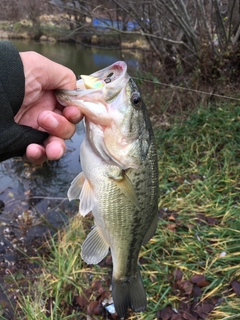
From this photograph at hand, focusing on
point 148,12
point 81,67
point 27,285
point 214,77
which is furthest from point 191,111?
point 81,67

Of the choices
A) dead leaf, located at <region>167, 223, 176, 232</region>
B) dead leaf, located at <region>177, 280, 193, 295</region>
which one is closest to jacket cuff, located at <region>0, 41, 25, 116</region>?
dead leaf, located at <region>177, 280, 193, 295</region>

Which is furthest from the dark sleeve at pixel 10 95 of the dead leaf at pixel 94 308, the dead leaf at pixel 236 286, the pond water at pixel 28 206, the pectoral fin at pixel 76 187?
the pond water at pixel 28 206

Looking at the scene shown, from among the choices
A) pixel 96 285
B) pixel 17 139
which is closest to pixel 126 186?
pixel 17 139

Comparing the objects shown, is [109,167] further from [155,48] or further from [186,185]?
[155,48]

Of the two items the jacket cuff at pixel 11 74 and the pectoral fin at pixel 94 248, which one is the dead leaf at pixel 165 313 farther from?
the jacket cuff at pixel 11 74

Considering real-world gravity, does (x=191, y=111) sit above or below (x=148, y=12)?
below

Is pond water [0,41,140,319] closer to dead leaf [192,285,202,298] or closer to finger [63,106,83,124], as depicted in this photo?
dead leaf [192,285,202,298]
